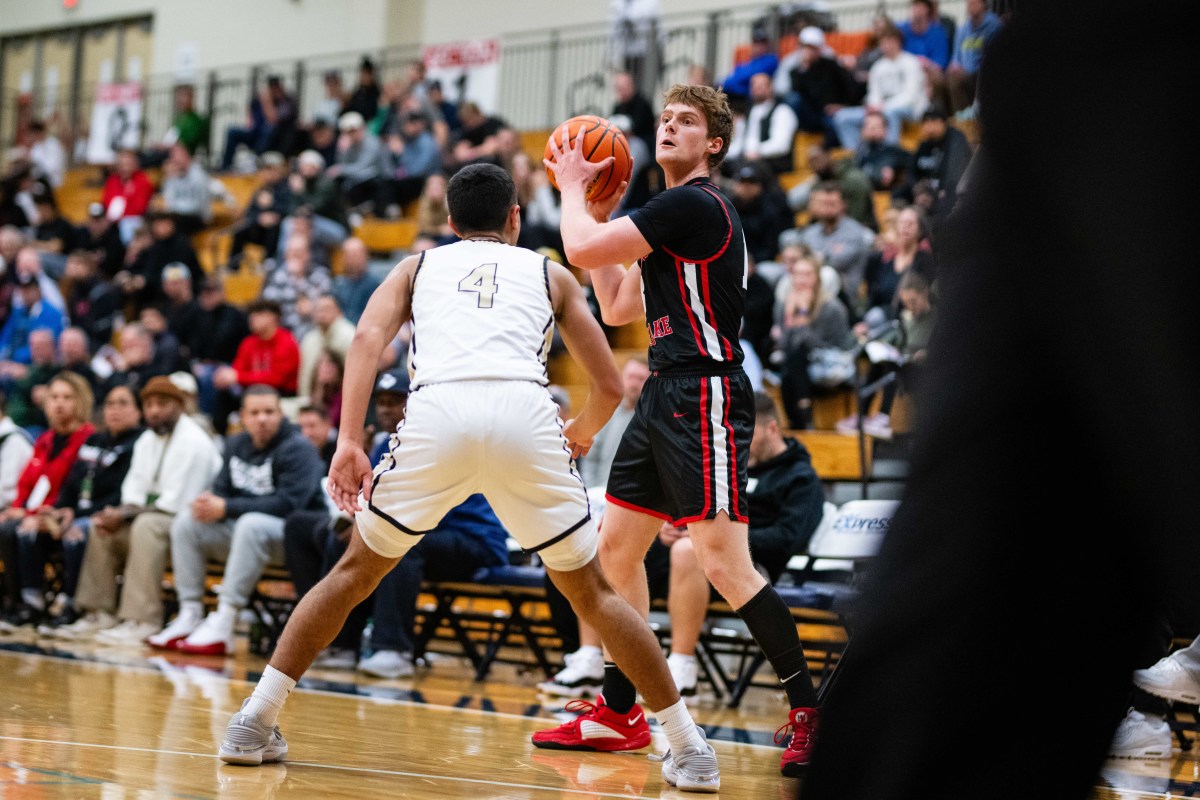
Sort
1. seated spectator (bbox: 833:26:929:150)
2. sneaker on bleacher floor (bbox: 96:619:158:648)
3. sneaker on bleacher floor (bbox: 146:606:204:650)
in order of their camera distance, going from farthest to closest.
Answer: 1. seated spectator (bbox: 833:26:929:150)
2. sneaker on bleacher floor (bbox: 96:619:158:648)
3. sneaker on bleacher floor (bbox: 146:606:204:650)

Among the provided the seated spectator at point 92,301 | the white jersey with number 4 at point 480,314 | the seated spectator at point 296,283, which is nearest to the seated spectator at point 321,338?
the seated spectator at point 296,283

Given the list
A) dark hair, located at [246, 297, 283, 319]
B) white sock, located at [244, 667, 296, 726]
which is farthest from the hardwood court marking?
dark hair, located at [246, 297, 283, 319]

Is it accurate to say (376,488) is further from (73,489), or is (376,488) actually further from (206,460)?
(73,489)

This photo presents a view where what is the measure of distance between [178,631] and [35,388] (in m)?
5.27

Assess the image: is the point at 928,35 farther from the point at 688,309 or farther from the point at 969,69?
the point at 969,69

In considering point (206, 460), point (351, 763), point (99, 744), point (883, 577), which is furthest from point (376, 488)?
point (206, 460)

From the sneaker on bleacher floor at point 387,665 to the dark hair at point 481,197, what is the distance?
3565mm

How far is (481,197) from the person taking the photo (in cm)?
440

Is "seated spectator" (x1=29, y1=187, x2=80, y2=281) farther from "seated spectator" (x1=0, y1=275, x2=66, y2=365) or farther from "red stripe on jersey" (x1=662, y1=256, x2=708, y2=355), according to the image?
"red stripe on jersey" (x1=662, y1=256, x2=708, y2=355)

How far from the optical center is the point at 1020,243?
3.54 ft

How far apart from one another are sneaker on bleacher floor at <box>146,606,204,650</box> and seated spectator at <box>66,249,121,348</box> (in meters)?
7.28

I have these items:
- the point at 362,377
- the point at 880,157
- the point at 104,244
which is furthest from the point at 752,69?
the point at 362,377

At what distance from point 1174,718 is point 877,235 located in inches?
215

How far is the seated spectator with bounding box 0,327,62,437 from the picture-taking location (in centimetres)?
1266
